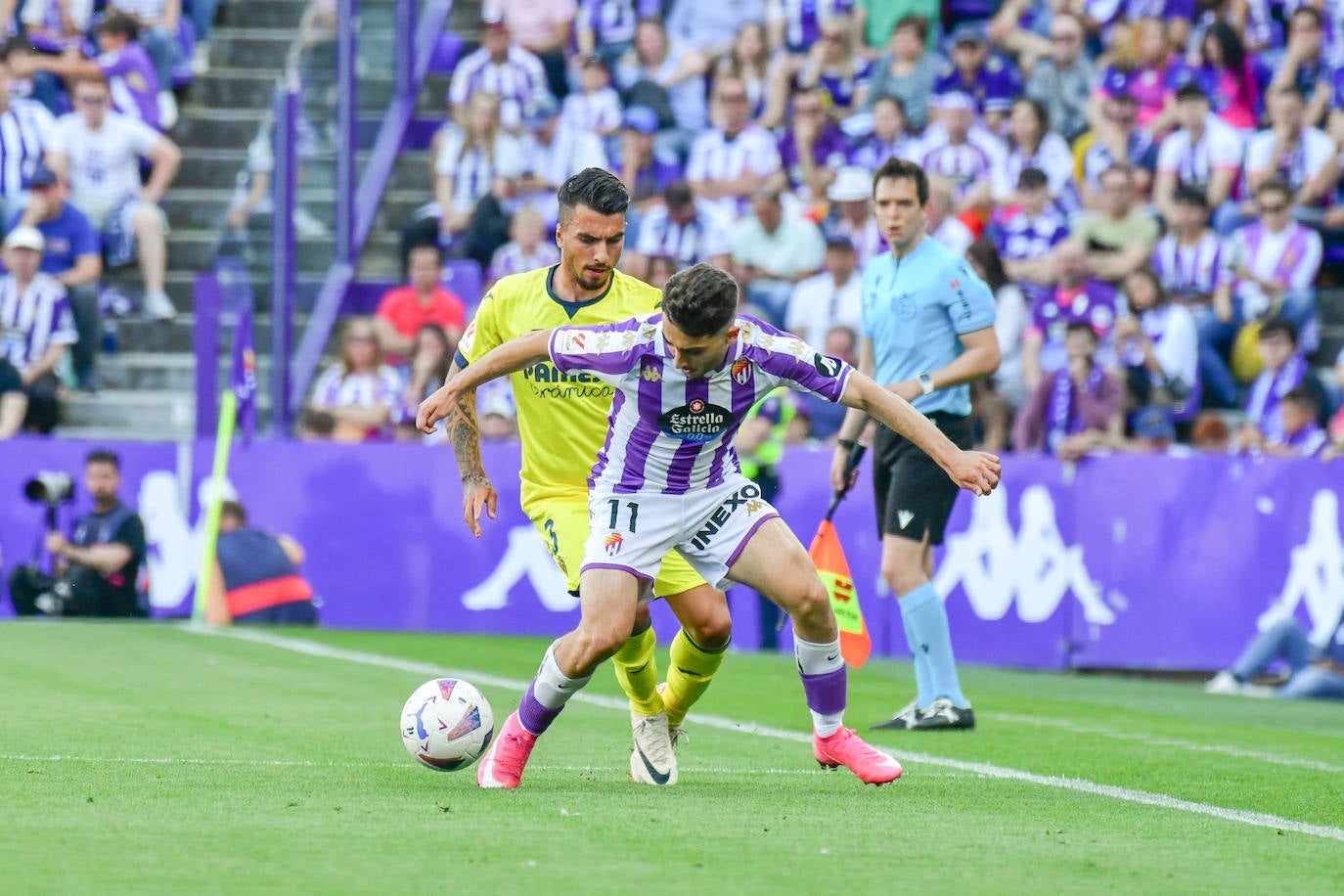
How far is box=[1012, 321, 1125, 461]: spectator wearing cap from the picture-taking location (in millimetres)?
14547

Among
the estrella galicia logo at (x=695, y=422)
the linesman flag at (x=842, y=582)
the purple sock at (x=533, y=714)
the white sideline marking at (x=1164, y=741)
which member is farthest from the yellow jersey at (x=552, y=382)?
the white sideline marking at (x=1164, y=741)

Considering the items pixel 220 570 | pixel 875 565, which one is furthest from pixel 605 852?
pixel 220 570

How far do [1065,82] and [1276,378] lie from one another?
14.0ft

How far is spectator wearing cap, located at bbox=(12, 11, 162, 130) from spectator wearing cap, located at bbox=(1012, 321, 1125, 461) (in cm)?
924

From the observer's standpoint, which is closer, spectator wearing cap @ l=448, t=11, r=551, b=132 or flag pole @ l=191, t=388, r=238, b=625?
flag pole @ l=191, t=388, r=238, b=625

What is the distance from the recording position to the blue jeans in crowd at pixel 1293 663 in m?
12.6

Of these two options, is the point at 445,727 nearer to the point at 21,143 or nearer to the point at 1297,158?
the point at 1297,158

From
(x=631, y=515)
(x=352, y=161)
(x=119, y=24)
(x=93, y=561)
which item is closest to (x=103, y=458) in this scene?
(x=93, y=561)

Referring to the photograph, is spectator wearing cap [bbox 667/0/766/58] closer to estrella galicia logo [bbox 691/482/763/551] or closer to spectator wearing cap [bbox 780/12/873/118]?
spectator wearing cap [bbox 780/12/873/118]

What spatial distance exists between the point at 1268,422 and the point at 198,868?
11360 mm

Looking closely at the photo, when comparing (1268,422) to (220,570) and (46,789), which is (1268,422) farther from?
(46,789)

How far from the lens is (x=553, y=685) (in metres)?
6.70


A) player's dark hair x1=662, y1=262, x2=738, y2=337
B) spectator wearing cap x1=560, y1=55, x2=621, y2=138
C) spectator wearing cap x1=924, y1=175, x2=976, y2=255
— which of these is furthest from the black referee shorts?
spectator wearing cap x1=560, y1=55, x2=621, y2=138

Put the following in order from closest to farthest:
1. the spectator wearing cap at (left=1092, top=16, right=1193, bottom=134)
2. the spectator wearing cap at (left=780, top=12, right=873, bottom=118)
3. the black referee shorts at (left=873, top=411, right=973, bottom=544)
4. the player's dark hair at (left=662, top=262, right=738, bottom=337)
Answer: the player's dark hair at (left=662, top=262, right=738, bottom=337), the black referee shorts at (left=873, top=411, right=973, bottom=544), the spectator wearing cap at (left=1092, top=16, right=1193, bottom=134), the spectator wearing cap at (left=780, top=12, right=873, bottom=118)
